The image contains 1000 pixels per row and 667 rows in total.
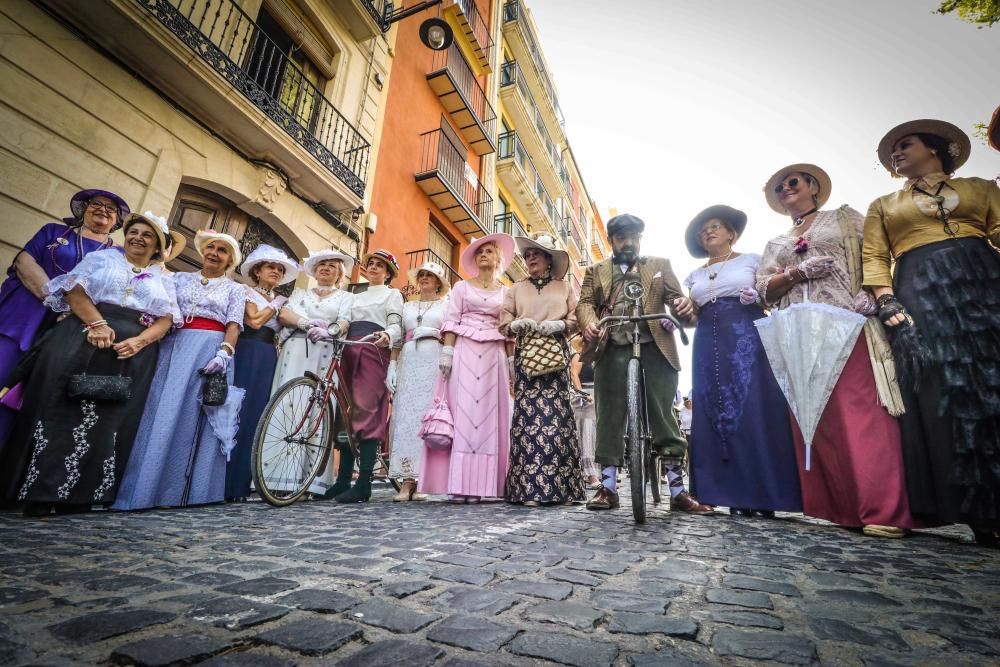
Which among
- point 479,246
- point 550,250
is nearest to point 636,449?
point 550,250

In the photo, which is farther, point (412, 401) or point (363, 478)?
point (412, 401)

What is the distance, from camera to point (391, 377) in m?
4.35

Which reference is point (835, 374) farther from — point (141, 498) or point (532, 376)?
point (141, 498)

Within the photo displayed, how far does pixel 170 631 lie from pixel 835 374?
337cm

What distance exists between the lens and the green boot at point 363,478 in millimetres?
3689

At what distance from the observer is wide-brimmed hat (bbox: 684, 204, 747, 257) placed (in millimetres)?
3747

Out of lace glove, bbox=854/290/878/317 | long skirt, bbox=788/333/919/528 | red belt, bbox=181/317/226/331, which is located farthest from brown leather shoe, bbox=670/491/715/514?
red belt, bbox=181/317/226/331

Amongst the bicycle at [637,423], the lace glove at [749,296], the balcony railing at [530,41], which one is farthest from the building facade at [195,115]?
the balcony railing at [530,41]

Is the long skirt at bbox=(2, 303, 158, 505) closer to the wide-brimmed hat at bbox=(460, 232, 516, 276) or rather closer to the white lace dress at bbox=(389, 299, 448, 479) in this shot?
the white lace dress at bbox=(389, 299, 448, 479)

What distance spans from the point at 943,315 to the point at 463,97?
12.3 m

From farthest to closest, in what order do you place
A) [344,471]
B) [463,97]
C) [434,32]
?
1. [463,97]
2. [434,32]
3. [344,471]

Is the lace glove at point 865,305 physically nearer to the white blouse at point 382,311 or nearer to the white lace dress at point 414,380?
the white lace dress at point 414,380

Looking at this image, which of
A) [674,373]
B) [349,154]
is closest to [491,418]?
[674,373]

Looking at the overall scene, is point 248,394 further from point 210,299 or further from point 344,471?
point 344,471
